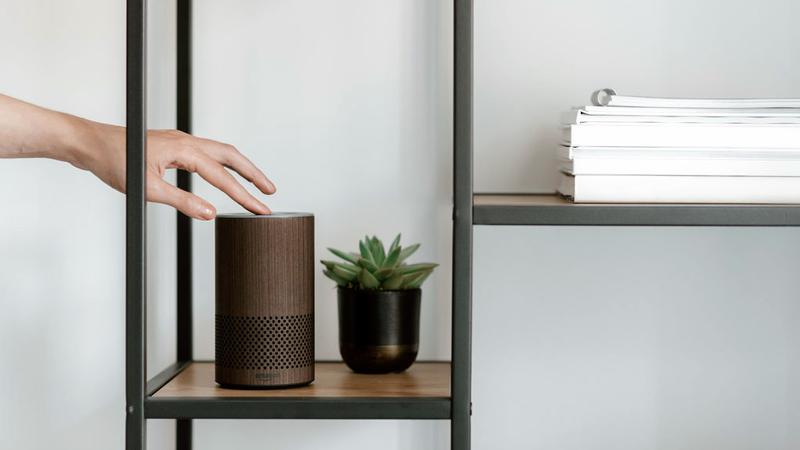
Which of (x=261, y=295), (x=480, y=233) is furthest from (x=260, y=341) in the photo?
(x=480, y=233)

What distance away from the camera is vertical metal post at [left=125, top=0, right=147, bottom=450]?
1041 mm

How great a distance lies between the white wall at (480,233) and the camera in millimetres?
1373

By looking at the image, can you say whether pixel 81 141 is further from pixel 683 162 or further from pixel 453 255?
pixel 683 162

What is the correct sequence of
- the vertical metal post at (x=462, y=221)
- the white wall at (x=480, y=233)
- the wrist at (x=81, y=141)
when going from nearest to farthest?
the vertical metal post at (x=462, y=221)
the wrist at (x=81, y=141)
the white wall at (x=480, y=233)

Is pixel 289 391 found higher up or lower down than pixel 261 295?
lower down

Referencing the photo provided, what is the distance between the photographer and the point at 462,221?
3.44 feet

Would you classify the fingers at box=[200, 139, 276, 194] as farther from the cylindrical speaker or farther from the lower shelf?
the lower shelf

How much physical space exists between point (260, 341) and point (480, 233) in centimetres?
42

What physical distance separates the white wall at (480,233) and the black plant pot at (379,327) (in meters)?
0.16

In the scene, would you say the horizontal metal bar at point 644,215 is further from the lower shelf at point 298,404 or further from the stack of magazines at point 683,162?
the lower shelf at point 298,404

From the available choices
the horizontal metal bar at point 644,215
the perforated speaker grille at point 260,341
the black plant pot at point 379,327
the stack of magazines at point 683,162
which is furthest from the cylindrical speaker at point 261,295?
the stack of magazines at point 683,162

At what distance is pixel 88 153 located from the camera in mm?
1142

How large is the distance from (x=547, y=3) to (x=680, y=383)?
0.59m

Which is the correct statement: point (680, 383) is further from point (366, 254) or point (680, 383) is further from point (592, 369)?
point (366, 254)
